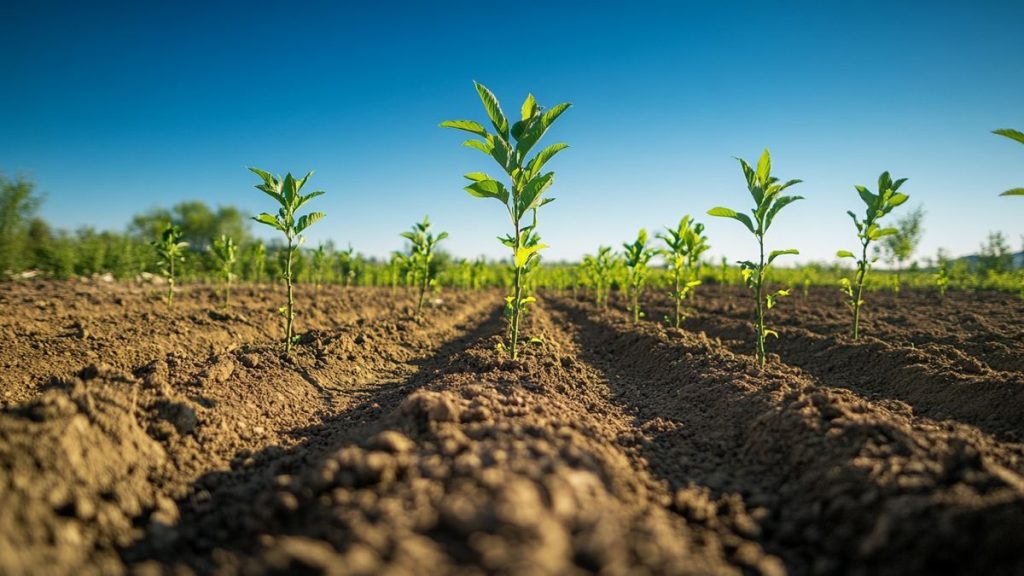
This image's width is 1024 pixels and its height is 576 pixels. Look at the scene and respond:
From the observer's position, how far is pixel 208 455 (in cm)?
358

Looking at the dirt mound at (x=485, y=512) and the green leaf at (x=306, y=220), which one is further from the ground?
the green leaf at (x=306, y=220)

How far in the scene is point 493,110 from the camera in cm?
609

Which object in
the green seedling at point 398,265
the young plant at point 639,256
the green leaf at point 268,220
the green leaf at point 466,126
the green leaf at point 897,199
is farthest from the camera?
the green seedling at point 398,265

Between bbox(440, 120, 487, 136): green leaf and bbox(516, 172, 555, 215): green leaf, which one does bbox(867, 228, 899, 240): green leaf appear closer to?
bbox(516, 172, 555, 215): green leaf

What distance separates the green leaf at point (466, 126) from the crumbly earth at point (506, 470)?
3207 mm

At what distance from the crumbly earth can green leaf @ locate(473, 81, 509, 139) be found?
332cm

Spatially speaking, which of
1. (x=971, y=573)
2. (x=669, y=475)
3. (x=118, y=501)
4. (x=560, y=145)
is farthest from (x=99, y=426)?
(x=560, y=145)

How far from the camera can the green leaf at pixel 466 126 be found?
18.5 feet

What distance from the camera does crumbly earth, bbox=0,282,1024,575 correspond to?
6.39ft

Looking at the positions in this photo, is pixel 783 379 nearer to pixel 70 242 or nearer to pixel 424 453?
pixel 424 453

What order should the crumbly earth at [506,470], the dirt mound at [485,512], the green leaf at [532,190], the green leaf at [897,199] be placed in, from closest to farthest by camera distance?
the dirt mound at [485,512] < the crumbly earth at [506,470] < the green leaf at [532,190] < the green leaf at [897,199]

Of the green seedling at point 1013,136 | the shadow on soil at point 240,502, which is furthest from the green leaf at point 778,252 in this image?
the shadow on soil at point 240,502

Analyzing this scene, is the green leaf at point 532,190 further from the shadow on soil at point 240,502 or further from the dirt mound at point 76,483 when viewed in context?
the dirt mound at point 76,483

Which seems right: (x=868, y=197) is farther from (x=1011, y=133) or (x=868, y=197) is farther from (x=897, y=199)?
(x=1011, y=133)
